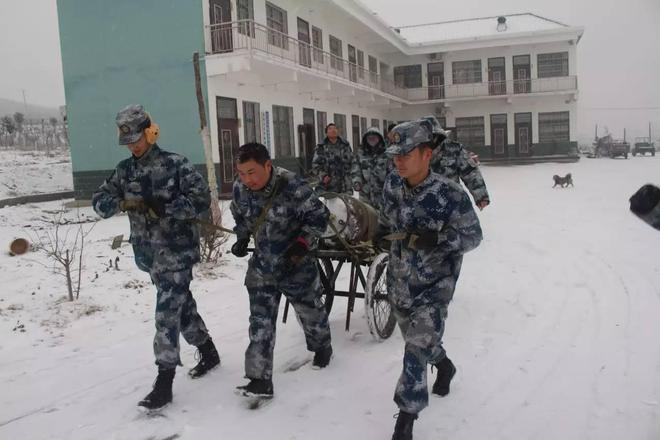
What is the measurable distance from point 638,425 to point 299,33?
790 inches

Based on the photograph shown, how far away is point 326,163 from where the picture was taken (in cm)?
1026

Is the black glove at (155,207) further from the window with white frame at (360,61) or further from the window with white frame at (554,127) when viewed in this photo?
the window with white frame at (554,127)

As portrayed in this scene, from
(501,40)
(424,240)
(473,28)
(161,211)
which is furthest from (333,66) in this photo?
(424,240)

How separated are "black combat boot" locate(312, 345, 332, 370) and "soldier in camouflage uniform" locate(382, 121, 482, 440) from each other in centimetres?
112

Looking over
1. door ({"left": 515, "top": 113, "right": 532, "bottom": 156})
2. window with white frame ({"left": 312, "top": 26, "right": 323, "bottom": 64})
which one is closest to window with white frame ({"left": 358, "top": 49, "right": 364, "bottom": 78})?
window with white frame ({"left": 312, "top": 26, "right": 323, "bottom": 64})

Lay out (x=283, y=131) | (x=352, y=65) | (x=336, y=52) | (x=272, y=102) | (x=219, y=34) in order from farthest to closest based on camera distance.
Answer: (x=352, y=65)
(x=336, y=52)
(x=283, y=131)
(x=272, y=102)
(x=219, y=34)

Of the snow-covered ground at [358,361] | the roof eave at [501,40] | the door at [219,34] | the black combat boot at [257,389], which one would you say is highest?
the roof eave at [501,40]

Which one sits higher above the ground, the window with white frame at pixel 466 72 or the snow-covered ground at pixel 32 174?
the window with white frame at pixel 466 72

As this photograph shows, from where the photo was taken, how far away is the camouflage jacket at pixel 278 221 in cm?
389

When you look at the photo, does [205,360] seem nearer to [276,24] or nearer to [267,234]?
[267,234]

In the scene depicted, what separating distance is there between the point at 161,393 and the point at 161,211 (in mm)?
1169

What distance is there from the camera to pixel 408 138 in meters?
3.24

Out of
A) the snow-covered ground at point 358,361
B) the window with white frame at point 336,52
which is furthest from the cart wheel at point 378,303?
the window with white frame at point 336,52

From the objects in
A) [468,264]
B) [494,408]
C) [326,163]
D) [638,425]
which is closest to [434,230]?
[494,408]
